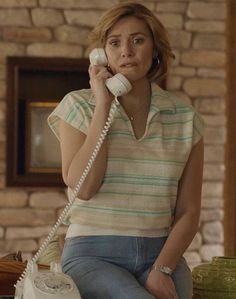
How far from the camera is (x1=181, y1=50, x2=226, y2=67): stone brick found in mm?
4395

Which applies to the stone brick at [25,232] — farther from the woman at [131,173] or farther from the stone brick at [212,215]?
the woman at [131,173]

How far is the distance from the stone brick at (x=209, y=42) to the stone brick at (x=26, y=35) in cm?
92

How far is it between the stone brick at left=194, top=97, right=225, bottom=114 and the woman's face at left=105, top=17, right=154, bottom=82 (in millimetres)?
2671

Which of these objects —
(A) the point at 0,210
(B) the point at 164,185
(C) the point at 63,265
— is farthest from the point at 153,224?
(A) the point at 0,210

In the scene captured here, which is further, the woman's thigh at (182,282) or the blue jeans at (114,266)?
the woman's thigh at (182,282)

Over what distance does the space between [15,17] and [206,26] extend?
1.18m

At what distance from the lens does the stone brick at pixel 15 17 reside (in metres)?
4.23

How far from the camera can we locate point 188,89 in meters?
4.38

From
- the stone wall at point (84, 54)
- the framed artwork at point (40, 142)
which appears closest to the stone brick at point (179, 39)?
the stone wall at point (84, 54)

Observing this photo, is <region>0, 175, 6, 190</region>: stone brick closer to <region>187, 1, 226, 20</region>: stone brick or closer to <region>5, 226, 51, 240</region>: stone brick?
<region>5, 226, 51, 240</region>: stone brick

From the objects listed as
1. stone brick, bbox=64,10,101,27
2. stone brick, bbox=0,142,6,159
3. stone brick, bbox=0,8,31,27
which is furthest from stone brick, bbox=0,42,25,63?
stone brick, bbox=0,142,6,159

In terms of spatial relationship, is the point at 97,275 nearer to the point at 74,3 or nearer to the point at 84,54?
the point at 84,54

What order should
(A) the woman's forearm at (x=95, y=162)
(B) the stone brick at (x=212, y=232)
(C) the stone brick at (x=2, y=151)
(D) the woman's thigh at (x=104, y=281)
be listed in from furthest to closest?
(B) the stone brick at (x=212, y=232)
(C) the stone brick at (x=2, y=151)
(A) the woman's forearm at (x=95, y=162)
(D) the woman's thigh at (x=104, y=281)

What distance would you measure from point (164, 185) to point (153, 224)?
3.8 inches
